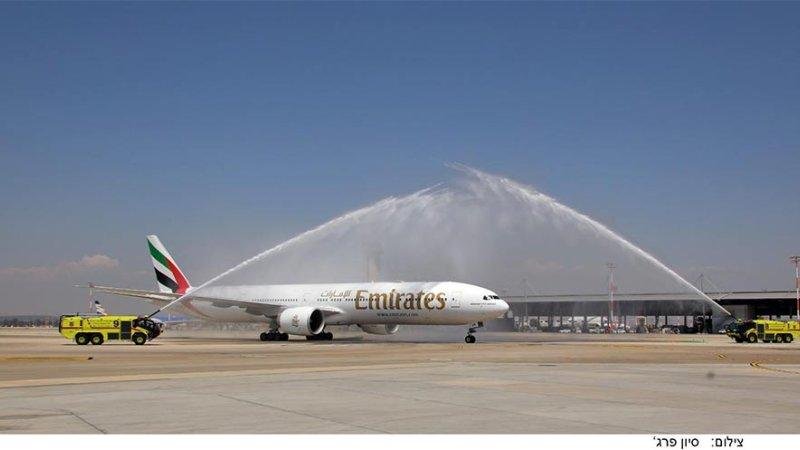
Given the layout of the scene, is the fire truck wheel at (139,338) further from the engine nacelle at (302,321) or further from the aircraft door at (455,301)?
the aircraft door at (455,301)

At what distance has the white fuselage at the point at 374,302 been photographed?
66.9 meters

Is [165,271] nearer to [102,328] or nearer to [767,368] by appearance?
[102,328]

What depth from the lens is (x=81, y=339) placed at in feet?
212

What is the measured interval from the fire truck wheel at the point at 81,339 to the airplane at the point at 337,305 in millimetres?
5950

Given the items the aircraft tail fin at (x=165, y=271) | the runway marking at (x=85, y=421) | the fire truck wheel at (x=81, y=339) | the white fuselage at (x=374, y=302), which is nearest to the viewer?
the runway marking at (x=85, y=421)

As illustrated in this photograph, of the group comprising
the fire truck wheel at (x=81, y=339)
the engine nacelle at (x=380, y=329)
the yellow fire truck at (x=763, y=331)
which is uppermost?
the yellow fire truck at (x=763, y=331)

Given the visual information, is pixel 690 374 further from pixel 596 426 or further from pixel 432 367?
pixel 596 426

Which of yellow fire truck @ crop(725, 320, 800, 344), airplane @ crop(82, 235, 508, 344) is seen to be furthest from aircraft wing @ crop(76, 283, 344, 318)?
yellow fire truck @ crop(725, 320, 800, 344)

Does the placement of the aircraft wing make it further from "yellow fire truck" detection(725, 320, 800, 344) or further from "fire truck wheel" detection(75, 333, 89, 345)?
"yellow fire truck" detection(725, 320, 800, 344)

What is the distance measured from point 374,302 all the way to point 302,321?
244 inches

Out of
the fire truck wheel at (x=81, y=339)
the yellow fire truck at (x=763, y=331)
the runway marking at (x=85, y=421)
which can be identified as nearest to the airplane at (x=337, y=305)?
the fire truck wheel at (x=81, y=339)

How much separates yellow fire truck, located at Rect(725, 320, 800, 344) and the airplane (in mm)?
19117
